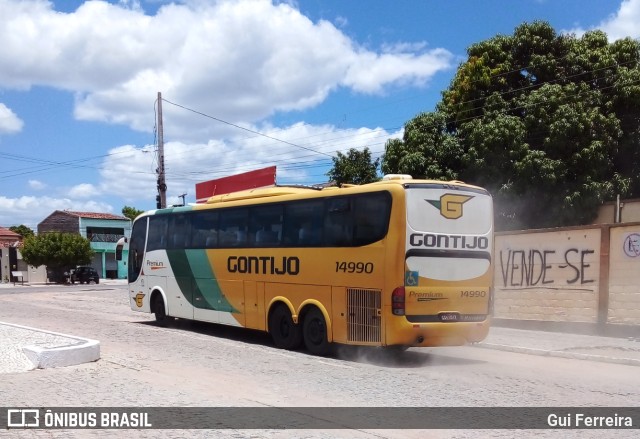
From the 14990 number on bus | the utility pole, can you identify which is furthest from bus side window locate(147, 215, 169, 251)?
the utility pole

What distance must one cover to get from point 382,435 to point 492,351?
744 cm

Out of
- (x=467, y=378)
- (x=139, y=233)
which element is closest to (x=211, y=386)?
(x=467, y=378)

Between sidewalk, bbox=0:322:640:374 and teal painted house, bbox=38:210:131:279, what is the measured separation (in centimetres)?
5561

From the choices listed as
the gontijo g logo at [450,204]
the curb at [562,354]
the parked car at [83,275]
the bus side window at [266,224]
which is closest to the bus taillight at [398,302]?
the gontijo g logo at [450,204]

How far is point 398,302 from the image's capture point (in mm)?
10312

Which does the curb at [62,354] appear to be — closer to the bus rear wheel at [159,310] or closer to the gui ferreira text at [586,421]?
the bus rear wheel at [159,310]

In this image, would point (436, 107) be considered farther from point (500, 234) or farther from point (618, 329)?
point (618, 329)

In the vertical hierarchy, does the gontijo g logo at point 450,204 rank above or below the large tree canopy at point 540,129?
below

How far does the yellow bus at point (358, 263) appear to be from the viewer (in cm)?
1048

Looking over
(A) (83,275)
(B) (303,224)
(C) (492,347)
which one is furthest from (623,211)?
(A) (83,275)

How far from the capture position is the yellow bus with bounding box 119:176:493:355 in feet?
34.4

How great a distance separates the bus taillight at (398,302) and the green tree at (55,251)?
4885 centimetres

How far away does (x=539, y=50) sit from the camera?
25.2 meters

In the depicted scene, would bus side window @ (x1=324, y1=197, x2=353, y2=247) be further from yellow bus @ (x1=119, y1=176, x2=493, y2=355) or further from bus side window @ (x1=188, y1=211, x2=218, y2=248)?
bus side window @ (x1=188, y1=211, x2=218, y2=248)
